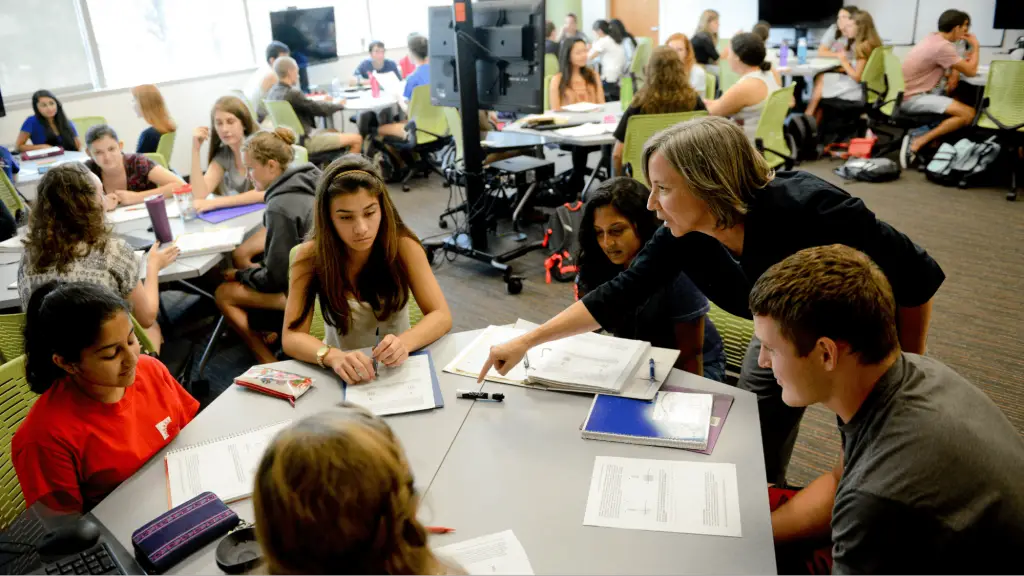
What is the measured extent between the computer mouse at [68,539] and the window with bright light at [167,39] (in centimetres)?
694

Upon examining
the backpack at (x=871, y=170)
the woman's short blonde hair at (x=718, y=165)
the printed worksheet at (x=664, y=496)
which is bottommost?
the backpack at (x=871, y=170)

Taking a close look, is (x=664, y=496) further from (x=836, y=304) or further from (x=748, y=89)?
(x=748, y=89)

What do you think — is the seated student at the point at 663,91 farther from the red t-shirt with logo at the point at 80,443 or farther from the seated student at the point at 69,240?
A: the red t-shirt with logo at the point at 80,443

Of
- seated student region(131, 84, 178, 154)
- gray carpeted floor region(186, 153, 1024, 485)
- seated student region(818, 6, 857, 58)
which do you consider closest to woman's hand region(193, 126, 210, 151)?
seated student region(131, 84, 178, 154)

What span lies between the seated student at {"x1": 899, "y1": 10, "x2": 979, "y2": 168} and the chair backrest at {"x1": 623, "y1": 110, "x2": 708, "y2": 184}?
3017mm

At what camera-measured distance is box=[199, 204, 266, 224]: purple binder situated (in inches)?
137

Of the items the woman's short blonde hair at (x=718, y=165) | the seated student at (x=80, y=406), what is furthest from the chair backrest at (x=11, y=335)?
the woman's short blonde hair at (x=718, y=165)

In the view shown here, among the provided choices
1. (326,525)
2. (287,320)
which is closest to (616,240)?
(287,320)

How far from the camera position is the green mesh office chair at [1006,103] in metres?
5.14

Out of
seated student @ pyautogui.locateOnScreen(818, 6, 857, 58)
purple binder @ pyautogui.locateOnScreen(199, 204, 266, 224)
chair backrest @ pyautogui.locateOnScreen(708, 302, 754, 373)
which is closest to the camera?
chair backrest @ pyautogui.locateOnScreen(708, 302, 754, 373)

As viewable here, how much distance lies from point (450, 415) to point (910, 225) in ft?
14.1

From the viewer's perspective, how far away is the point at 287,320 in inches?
85.4

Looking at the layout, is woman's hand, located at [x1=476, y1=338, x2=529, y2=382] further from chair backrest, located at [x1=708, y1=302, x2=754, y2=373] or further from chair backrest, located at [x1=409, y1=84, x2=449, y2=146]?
chair backrest, located at [x1=409, y1=84, x2=449, y2=146]

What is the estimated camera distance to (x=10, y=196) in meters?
4.26
